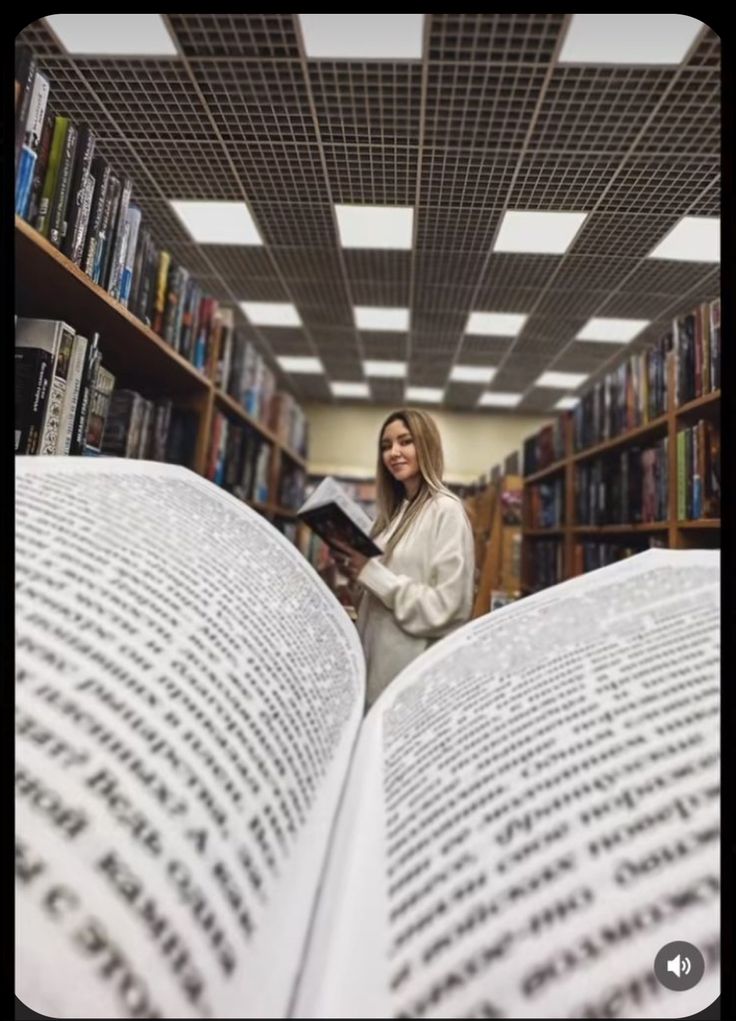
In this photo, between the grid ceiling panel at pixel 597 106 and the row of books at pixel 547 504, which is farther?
Result: the row of books at pixel 547 504

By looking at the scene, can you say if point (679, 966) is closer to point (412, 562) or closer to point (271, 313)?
point (412, 562)

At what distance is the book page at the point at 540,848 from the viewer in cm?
14

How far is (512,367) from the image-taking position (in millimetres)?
3787

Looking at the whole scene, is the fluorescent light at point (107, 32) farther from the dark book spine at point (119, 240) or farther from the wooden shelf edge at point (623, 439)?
the wooden shelf edge at point (623, 439)

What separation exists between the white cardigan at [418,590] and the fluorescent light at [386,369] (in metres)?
3.33

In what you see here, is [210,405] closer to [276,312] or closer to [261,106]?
[261,106]

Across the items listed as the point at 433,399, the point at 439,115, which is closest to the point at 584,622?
the point at 439,115

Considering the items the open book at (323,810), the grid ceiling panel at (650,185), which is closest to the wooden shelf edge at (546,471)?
the grid ceiling panel at (650,185)

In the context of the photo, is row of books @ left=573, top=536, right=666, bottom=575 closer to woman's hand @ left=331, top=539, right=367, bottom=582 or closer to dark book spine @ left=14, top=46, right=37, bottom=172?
woman's hand @ left=331, top=539, right=367, bottom=582

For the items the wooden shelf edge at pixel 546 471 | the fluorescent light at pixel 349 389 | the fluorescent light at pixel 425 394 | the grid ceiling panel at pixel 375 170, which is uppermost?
the fluorescent light at pixel 349 389

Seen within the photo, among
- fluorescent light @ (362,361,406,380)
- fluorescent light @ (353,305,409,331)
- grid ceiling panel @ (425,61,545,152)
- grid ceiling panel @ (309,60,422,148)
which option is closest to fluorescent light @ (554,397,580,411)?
fluorescent light @ (362,361,406,380)

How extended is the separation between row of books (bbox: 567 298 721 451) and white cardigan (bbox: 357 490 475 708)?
1.69ft

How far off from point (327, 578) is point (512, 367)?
10.4 ft

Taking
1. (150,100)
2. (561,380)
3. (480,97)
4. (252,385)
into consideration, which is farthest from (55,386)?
(561,380)
